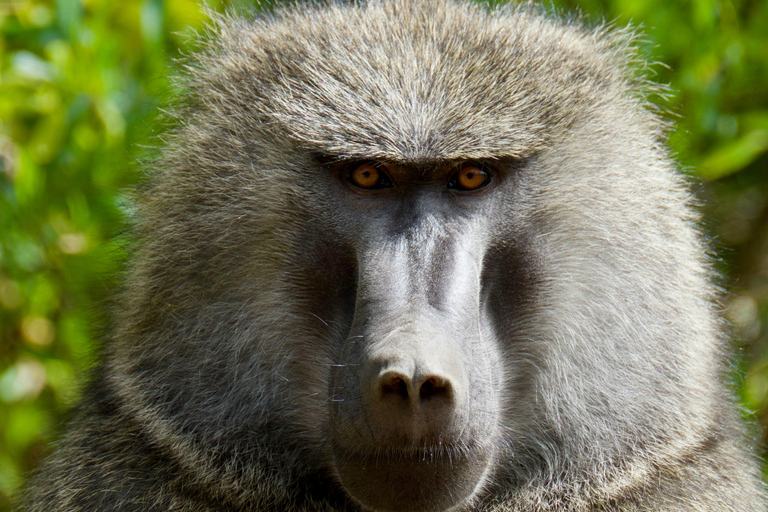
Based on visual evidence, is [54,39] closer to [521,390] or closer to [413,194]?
[413,194]

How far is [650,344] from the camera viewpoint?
2.39m

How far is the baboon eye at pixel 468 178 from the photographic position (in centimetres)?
231

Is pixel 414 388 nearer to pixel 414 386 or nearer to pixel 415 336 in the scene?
pixel 414 386

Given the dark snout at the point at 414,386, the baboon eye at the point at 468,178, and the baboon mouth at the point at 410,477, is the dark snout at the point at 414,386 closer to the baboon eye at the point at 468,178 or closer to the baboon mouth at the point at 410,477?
the baboon mouth at the point at 410,477

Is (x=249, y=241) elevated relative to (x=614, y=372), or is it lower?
elevated

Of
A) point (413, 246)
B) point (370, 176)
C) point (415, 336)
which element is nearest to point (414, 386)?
A: point (415, 336)

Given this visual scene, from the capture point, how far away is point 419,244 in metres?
2.16

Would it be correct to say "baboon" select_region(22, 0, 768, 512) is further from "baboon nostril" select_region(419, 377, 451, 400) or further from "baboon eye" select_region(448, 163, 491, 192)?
"baboon nostril" select_region(419, 377, 451, 400)

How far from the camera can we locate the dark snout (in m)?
1.87

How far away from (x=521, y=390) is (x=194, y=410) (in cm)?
90

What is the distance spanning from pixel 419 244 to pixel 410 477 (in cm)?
57

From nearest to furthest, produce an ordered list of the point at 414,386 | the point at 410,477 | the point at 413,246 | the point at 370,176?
1. the point at 414,386
2. the point at 410,477
3. the point at 413,246
4. the point at 370,176

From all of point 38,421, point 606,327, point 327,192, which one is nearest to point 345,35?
point 327,192

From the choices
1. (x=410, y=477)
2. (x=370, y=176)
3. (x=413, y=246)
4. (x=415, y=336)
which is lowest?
(x=410, y=477)
